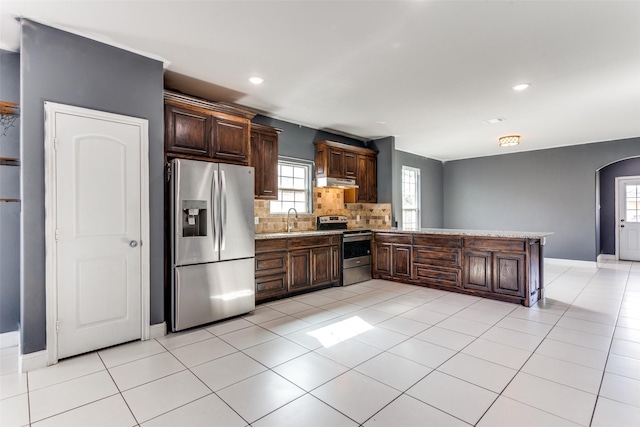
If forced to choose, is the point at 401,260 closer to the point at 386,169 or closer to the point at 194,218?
the point at 386,169

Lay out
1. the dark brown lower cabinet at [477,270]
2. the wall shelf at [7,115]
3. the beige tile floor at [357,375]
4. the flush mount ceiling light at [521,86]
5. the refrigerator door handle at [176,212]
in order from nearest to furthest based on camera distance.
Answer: the beige tile floor at [357,375]
the wall shelf at [7,115]
the refrigerator door handle at [176,212]
the flush mount ceiling light at [521,86]
the dark brown lower cabinet at [477,270]

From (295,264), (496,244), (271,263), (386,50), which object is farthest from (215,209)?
(496,244)

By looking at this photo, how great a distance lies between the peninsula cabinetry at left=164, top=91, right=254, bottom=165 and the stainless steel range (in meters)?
2.11

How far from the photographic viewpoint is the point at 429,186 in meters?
8.68

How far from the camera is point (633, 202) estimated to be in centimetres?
743

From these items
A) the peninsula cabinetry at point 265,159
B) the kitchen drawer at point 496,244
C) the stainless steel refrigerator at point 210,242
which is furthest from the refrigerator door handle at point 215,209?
the kitchen drawer at point 496,244

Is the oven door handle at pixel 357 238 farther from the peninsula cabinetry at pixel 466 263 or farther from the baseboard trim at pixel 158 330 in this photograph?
the baseboard trim at pixel 158 330

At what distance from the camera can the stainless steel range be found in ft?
17.2

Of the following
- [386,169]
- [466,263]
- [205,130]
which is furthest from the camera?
[386,169]

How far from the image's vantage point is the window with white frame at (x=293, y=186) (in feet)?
17.0

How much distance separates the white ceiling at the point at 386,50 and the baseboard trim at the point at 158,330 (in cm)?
257

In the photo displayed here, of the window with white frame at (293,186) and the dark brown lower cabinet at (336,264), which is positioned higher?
the window with white frame at (293,186)

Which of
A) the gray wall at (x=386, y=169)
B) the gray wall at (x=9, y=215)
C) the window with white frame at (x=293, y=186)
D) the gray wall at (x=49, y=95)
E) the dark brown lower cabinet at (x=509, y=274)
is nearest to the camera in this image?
the gray wall at (x=49, y=95)

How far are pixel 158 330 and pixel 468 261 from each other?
13.2 feet
